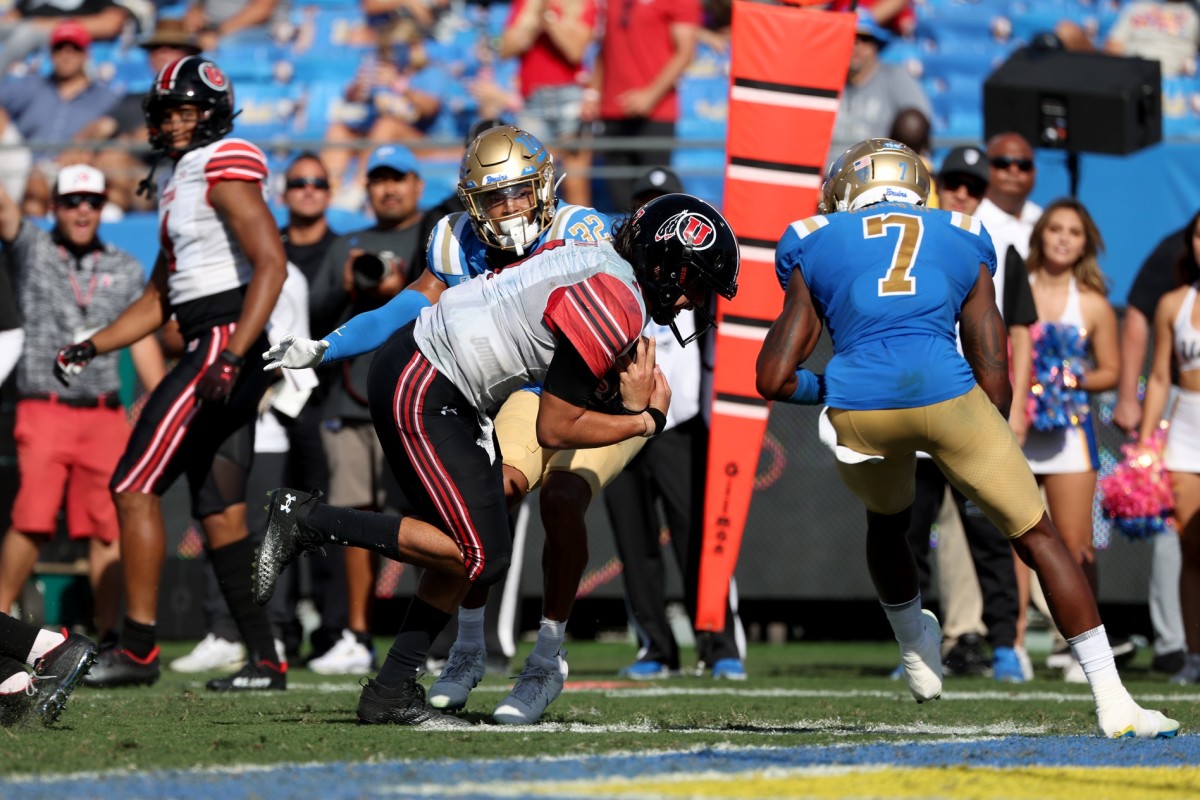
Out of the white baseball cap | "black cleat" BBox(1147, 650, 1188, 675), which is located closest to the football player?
the white baseball cap

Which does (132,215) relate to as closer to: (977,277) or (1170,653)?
(1170,653)

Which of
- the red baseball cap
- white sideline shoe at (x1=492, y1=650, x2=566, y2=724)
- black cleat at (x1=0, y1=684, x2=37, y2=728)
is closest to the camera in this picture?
black cleat at (x1=0, y1=684, x2=37, y2=728)

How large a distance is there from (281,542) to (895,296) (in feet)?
5.88

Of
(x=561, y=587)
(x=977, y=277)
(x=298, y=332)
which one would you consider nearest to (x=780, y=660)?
(x=298, y=332)

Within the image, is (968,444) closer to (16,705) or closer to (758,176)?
(16,705)

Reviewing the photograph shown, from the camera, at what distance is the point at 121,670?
629 centimetres

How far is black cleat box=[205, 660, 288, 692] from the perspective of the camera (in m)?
6.18

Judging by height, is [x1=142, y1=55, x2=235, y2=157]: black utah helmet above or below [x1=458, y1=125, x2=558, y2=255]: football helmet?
above

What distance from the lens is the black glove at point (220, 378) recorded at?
19.3 feet

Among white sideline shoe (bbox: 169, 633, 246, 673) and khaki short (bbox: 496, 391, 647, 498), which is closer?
khaki short (bbox: 496, 391, 647, 498)

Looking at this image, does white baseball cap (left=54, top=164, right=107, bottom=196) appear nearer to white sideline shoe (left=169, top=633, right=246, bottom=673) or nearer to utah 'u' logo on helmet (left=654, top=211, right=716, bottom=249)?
white sideline shoe (left=169, top=633, right=246, bottom=673)

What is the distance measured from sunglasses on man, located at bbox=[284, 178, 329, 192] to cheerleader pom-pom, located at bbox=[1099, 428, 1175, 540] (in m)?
3.98

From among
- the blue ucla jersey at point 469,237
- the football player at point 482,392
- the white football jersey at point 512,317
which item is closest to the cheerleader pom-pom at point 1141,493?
the blue ucla jersey at point 469,237

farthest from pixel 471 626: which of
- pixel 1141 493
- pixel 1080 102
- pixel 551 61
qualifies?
pixel 551 61
